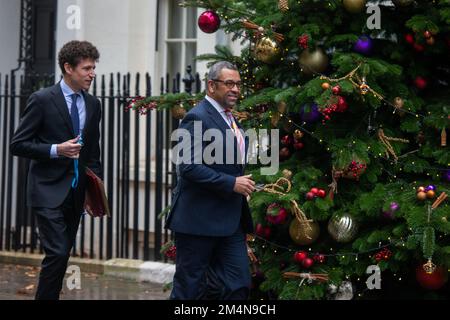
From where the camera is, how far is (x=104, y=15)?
32.3 ft

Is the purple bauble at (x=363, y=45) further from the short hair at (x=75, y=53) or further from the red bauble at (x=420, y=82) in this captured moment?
the short hair at (x=75, y=53)

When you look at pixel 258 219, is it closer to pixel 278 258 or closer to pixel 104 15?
pixel 278 258

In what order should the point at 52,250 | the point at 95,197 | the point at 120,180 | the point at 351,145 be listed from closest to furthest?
the point at 52,250 → the point at 351,145 → the point at 95,197 → the point at 120,180

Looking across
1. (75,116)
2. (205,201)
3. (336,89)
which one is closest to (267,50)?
(336,89)

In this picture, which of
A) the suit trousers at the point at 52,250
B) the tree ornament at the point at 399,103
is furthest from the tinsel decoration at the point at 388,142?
the suit trousers at the point at 52,250

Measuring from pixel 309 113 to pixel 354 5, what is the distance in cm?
86

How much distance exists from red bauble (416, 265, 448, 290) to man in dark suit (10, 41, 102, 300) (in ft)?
7.96

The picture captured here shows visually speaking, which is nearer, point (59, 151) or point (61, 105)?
point (59, 151)

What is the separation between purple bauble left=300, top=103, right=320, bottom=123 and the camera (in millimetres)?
5952

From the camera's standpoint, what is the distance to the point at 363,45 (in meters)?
6.05

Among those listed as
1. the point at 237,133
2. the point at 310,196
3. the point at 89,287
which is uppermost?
the point at 237,133

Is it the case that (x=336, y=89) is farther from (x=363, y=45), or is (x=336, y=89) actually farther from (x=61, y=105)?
(x=61, y=105)

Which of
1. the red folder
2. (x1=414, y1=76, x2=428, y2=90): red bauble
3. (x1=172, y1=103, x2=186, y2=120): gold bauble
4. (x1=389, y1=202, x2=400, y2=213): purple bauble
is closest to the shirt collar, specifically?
the red folder
